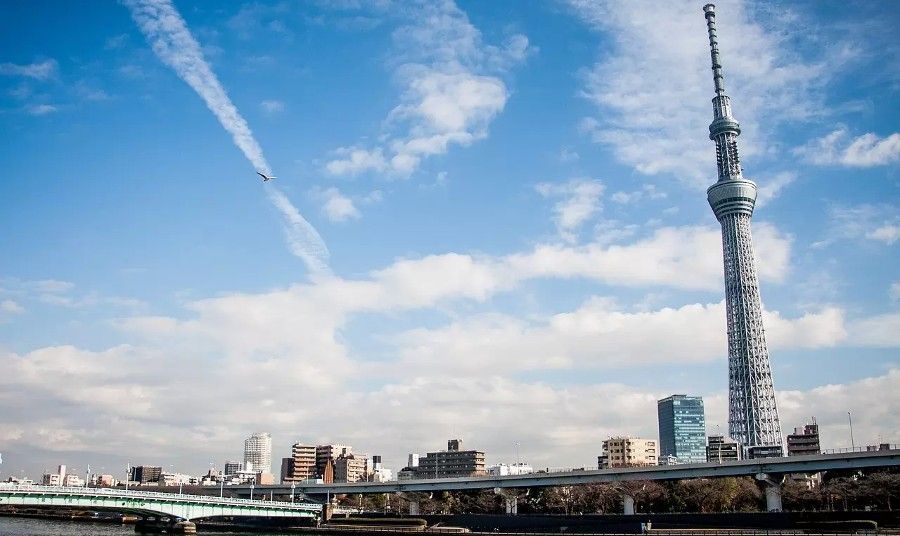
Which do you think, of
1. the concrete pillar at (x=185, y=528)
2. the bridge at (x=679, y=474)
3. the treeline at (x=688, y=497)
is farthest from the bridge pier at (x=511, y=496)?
the concrete pillar at (x=185, y=528)

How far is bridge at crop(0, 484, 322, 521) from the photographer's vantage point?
86.6 m

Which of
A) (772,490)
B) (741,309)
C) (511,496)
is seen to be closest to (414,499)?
(511,496)

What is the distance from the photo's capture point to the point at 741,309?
587 feet

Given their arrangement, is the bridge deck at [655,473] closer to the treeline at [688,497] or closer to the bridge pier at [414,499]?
the bridge pier at [414,499]

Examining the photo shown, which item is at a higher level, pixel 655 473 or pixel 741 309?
pixel 741 309

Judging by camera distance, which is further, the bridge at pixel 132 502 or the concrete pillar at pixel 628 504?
the concrete pillar at pixel 628 504

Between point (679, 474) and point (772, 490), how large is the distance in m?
11.9

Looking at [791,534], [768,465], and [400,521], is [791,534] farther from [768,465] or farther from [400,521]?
[400,521]

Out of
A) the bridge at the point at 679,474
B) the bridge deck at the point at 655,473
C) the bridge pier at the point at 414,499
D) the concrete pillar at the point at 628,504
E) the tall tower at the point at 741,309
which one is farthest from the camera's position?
the tall tower at the point at 741,309

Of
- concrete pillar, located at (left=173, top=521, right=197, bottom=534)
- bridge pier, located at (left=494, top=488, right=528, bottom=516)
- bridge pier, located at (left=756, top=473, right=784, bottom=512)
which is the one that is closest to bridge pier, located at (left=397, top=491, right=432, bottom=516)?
bridge pier, located at (left=494, top=488, right=528, bottom=516)

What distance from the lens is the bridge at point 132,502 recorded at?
86.6m

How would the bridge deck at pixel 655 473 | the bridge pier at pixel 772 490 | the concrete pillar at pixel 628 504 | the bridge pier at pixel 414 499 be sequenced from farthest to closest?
the bridge pier at pixel 414 499 < the concrete pillar at pixel 628 504 < the bridge pier at pixel 772 490 < the bridge deck at pixel 655 473

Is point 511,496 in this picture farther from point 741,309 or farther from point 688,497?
point 741,309

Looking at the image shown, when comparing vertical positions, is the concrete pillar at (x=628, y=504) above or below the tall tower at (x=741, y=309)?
below
